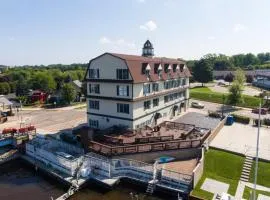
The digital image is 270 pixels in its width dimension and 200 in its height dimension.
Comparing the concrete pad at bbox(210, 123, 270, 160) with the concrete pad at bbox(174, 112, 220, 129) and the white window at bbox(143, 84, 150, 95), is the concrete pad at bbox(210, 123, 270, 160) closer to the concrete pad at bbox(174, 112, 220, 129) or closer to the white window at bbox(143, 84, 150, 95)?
the concrete pad at bbox(174, 112, 220, 129)

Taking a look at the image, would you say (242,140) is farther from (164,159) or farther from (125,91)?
(125,91)

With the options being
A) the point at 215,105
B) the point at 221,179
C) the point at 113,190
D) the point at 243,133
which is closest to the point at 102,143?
the point at 113,190

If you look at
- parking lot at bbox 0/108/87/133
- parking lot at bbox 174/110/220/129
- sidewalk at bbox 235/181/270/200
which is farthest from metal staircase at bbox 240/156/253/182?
parking lot at bbox 0/108/87/133

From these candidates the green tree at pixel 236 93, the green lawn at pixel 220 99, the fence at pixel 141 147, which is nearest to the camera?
the fence at pixel 141 147

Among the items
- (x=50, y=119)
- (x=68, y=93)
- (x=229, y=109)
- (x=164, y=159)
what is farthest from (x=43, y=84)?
(x=164, y=159)

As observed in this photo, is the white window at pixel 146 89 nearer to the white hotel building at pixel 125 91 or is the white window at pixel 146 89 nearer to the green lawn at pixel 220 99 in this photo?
the white hotel building at pixel 125 91

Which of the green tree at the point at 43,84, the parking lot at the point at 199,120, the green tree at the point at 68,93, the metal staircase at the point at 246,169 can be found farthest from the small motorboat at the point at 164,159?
the green tree at the point at 43,84
